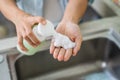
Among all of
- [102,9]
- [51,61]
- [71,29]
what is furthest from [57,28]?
[102,9]

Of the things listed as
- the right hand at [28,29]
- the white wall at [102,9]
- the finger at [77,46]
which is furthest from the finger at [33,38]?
the white wall at [102,9]

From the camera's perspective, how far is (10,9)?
79cm

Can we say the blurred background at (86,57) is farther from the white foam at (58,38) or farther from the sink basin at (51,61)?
the white foam at (58,38)

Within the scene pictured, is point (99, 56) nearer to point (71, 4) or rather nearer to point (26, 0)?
point (71, 4)

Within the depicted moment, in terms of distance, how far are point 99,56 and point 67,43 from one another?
343 mm

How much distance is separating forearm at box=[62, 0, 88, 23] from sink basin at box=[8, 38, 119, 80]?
109 millimetres

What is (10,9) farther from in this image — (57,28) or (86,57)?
(86,57)

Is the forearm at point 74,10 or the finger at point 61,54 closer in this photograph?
the finger at point 61,54

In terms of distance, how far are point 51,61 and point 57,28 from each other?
0.58 ft

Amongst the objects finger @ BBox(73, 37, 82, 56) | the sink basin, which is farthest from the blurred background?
finger @ BBox(73, 37, 82, 56)

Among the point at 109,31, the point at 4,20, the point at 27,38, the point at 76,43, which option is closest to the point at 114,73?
the point at 109,31

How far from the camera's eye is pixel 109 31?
0.84m

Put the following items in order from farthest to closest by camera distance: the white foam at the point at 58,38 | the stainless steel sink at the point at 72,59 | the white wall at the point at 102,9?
the white wall at the point at 102,9 → the stainless steel sink at the point at 72,59 → the white foam at the point at 58,38

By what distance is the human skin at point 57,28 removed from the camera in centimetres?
64
